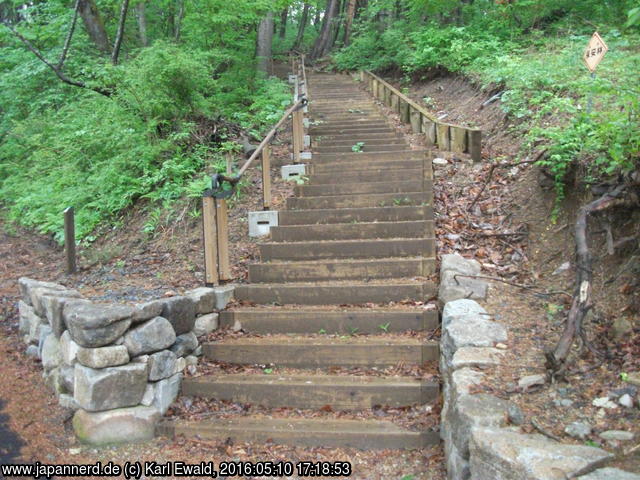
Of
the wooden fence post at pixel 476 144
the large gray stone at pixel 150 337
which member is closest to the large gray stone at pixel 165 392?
the large gray stone at pixel 150 337

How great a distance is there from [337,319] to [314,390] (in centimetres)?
84

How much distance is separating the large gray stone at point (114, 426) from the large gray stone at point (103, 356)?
386mm

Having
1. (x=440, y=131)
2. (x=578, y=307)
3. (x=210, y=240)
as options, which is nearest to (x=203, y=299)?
(x=210, y=240)

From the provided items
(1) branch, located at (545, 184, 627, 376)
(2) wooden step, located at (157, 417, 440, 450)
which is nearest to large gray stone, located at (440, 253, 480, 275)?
(1) branch, located at (545, 184, 627, 376)

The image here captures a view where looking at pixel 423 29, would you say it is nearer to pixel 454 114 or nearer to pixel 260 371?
pixel 454 114

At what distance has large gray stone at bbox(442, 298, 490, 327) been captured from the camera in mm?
4246

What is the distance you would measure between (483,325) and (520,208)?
2352 millimetres

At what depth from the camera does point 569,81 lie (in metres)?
7.94

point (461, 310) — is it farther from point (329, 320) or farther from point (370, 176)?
Answer: point (370, 176)

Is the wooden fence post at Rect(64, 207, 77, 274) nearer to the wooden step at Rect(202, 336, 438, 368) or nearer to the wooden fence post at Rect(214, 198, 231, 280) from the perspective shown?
the wooden fence post at Rect(214, 198, 231, 280)

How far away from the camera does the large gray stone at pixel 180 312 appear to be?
438 centimetres

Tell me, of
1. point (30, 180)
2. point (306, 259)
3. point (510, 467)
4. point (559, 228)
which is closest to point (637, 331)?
point (510, 467)

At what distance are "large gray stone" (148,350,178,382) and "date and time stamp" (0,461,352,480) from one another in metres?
0.69

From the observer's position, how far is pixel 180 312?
178 inches
